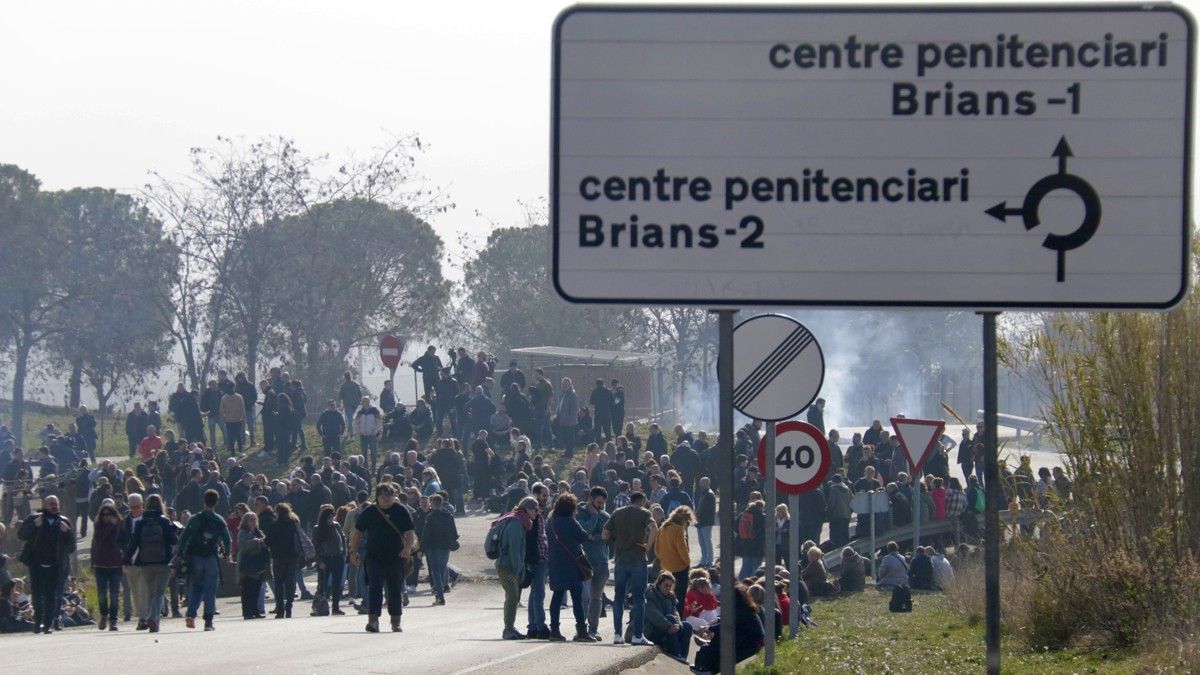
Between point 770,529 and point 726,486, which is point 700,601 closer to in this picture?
point 770,529

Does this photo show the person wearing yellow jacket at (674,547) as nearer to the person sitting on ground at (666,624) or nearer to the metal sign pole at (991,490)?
the person sitting on ground at (666,624)

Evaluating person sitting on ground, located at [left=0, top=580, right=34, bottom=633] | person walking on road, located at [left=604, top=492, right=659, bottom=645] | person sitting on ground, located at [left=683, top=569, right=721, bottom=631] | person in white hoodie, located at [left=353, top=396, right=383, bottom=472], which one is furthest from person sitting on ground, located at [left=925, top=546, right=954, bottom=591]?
person in white hoodie, located at [left=353, top=396, right=383, bottom=472]

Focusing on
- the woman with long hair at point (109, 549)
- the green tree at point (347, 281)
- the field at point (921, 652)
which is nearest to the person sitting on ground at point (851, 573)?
the field at point (921, 652)

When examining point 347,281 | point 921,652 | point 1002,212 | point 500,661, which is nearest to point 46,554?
point 500,661

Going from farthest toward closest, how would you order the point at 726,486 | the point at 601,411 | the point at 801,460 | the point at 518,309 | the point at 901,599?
the point at 518,309 → the point at 601,411 → the point at 901,599 → the point at 801,460 → the point at 726,486

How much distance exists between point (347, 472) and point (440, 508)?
18.4 ft

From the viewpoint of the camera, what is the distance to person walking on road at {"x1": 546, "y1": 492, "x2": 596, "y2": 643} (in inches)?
678

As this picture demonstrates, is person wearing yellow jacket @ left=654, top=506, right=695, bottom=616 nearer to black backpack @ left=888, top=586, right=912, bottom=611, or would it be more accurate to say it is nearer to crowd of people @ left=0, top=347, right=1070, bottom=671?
crowd of people @ left=0, top=347, right=1070, bottom=671

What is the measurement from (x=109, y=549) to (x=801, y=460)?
9.51 metres

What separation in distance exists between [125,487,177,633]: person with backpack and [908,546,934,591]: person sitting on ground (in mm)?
11799

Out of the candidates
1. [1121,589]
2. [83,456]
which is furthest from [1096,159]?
[83,456]

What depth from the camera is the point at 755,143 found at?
4.59 m

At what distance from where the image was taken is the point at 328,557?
23156 millimetres

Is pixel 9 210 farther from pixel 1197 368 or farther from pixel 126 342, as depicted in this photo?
pixel 1197 368
